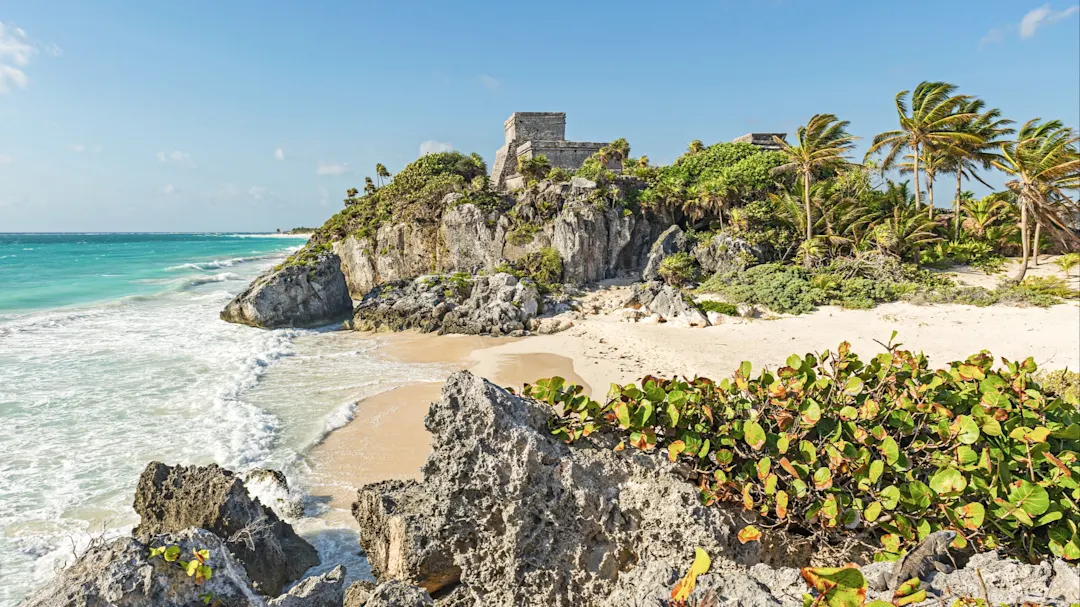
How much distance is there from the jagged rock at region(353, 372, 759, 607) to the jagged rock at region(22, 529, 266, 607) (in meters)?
1.11

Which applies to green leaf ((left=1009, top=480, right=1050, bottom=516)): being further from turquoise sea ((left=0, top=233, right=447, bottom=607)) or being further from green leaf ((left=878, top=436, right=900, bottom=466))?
turquoise sea ((left=0, top=233, right=447, bottom=607))

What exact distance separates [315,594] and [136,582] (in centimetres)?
103

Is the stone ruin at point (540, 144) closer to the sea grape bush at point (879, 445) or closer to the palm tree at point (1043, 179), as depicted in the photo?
the palm tree at point (1043, 179)

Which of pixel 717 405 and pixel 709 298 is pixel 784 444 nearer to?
pixel 717 405

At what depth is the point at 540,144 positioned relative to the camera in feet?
95.8

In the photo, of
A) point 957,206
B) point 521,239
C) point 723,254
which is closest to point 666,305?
point 723,254

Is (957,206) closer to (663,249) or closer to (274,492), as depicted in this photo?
(663,249)

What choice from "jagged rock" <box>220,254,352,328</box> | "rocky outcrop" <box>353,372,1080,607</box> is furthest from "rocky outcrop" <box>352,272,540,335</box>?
"rocky outcrop" <box>353,372,1080,607</box>

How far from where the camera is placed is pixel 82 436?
8297mm

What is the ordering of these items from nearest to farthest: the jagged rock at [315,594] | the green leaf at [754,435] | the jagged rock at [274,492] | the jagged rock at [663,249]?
the green leaf at [754,435]
the jagged rock at [315,594]
the jagged rock at [274,492]
the jagged rock at [663,249]

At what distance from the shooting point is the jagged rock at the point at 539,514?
2891 millimetres

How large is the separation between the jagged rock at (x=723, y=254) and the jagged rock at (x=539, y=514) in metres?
19.9

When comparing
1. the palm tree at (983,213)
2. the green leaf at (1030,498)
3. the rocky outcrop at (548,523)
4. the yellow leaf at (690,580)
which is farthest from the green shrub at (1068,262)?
the yellow leaf at (690,580)

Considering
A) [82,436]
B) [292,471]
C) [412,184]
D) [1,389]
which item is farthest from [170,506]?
[412,184]
